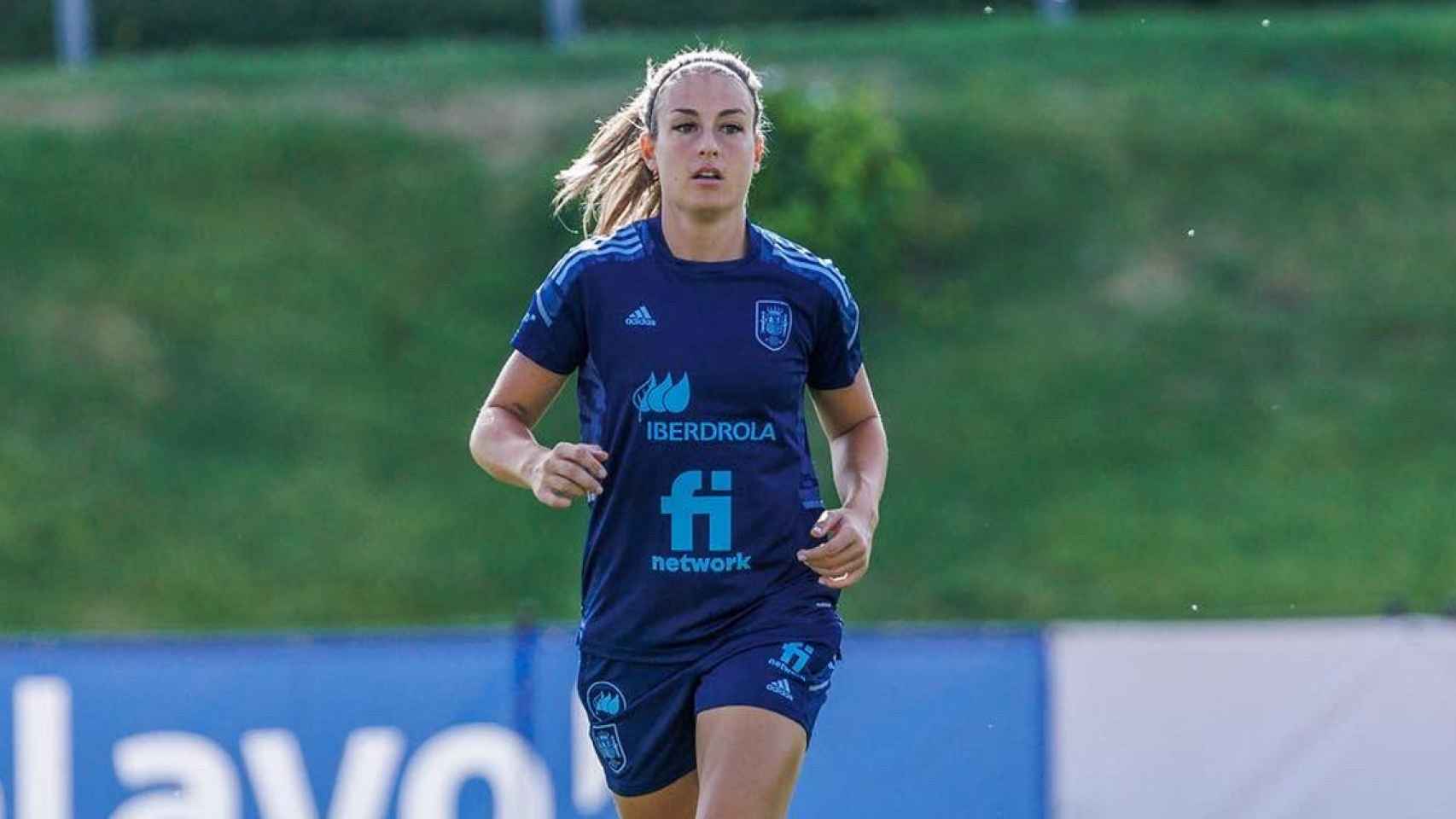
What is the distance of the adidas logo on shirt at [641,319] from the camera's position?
16.2 ft

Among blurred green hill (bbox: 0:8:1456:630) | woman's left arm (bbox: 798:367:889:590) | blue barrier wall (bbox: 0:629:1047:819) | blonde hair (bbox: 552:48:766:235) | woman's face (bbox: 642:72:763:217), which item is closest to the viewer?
woman's left arm (bbox: 798:367:889:590)

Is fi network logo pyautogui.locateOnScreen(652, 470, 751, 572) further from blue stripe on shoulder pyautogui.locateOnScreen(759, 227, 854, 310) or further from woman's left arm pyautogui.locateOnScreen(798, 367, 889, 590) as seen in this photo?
blue stripe on shoulder pyautogui.locateOnScreen(759, 227, 854, 310)

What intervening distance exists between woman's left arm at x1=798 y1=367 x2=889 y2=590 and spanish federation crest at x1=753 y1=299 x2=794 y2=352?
27cm

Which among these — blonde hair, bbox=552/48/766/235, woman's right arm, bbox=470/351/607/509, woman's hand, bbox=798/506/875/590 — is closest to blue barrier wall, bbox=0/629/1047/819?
blonde hair, bbox=552/48/766/235

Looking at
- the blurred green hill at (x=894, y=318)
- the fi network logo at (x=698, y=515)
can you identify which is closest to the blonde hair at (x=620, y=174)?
the fi network logo at (x=698, y=515)

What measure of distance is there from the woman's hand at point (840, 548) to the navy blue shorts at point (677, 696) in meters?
0.17

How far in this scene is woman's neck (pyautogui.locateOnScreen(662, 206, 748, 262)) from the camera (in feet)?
16.5

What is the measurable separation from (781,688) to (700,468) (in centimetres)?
48

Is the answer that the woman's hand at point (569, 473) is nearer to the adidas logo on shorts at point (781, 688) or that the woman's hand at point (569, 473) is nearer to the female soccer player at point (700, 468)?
the female soccer player at point (700, 468)

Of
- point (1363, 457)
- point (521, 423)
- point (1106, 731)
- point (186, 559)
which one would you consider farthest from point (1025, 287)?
point (521, 423)

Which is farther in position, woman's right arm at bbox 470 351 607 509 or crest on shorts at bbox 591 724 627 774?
crest on shorts at bbox 591 724 627 774

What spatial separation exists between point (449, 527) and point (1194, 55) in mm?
8784

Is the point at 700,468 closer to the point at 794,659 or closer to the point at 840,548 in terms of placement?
the point at 840,548

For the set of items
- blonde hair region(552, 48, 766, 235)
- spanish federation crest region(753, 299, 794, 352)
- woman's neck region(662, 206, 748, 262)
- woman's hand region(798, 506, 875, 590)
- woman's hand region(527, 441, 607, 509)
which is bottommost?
woman's hand region(798, 506, 875, 590)
